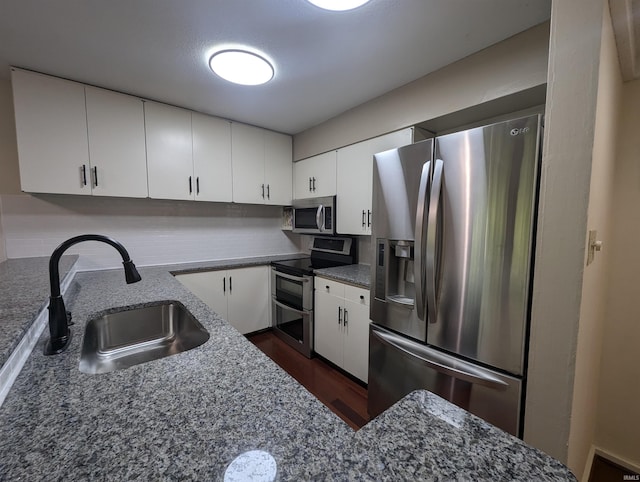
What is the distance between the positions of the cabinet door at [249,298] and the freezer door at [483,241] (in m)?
1.98

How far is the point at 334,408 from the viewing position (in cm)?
193

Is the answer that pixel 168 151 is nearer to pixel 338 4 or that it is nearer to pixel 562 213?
pixel 338 4

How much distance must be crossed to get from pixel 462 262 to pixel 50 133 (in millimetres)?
2861

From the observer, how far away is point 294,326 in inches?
111

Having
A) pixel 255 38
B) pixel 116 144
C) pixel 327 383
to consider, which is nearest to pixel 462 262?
pixel 327 383

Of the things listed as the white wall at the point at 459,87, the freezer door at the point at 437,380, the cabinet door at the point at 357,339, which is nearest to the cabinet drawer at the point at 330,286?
the cabinet door at the point at 357,339

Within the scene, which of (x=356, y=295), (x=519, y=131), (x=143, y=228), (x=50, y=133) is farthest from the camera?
(x=143, y=228)

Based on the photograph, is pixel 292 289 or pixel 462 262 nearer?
pixel 462 262

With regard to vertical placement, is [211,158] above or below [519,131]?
above

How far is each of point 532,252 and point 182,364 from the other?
140cm

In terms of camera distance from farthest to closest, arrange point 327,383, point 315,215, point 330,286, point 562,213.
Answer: point 315,215 < point 330,286 < point 327,383 < point 562,213

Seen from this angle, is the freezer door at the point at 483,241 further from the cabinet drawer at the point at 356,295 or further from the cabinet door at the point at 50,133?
the cabinet door at the point at 50,133

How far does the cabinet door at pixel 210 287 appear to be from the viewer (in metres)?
2.55

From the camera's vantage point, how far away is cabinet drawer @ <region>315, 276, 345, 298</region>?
2.25m
